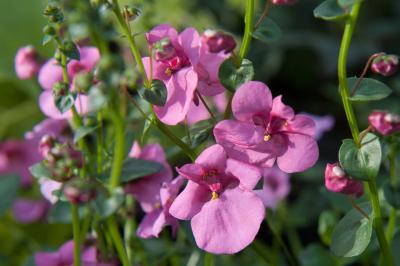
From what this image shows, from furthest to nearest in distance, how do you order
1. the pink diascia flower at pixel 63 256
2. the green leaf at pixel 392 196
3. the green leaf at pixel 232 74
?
the pink diascia flower at pixel 63 256 < the green leaf at pixel 392 196 < the green leaf at pixel 232 74

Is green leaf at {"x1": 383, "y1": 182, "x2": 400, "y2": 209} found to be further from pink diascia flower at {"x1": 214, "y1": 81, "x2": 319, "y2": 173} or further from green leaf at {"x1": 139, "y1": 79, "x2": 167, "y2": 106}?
green leaf at {"x1": 139, "y1": 79, "x2": 167, "y2": 106}

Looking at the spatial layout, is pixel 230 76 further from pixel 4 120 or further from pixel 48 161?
pixel 4 120

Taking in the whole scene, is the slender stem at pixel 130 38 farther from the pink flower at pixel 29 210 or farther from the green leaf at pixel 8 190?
the pink flower at pixel 29 210

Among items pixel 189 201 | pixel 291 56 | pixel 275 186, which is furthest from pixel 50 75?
pixel 291 56

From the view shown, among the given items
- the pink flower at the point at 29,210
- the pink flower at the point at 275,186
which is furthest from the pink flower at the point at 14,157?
the pink flower at the point at 275,186

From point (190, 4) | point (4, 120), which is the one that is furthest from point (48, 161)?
point (190, 4)

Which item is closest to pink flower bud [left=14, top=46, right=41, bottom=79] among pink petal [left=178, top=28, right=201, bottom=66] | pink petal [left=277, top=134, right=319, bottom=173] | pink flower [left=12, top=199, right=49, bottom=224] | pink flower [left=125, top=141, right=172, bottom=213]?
pink flower [left=125, top=141, right=172, bottom=213]

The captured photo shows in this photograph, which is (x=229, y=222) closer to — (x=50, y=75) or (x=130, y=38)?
(x=130, y=38)

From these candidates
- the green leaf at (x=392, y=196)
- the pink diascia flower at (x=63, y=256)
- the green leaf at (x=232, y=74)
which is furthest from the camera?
Result: the pink diascia flower at (x=63, y=256)

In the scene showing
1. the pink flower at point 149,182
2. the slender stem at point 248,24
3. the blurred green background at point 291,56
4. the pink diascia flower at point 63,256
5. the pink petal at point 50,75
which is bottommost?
the blurred green background at point 291,56
